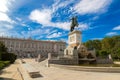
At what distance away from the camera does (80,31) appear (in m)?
30.0

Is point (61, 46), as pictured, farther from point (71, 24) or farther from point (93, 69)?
point (93, 69)

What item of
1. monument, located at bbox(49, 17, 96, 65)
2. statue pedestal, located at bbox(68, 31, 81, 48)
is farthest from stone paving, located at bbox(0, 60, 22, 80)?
statue pedestal, located at bbox(68, 31, 81, 48)

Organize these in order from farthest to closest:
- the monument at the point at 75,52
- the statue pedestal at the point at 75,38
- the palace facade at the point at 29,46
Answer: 1. the palace facade at the point at 29,46
2. the statue pedestal at the point at 75,38
3. the monument at the point at 75,52

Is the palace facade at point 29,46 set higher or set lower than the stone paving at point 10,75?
higher

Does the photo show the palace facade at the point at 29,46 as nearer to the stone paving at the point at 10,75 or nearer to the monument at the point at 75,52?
the monument at the point at 75,52

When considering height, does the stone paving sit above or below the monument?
below

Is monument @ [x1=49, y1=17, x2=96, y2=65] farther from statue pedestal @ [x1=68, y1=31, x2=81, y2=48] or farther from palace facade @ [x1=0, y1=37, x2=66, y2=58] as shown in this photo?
palace facade @ [x1=0, y1=37, x2=66, y2=58]

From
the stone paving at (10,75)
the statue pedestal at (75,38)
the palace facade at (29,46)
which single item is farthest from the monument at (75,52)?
A: the palace facade at (29,46)

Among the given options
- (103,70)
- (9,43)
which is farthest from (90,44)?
(103,70)

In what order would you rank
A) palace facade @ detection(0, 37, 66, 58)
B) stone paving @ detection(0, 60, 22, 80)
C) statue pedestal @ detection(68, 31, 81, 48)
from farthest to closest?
palace facade @ detection(0, 37, 66, 58), statue pedestal @ detection(68, 31, 81, 48), stone paving @ detection(0, 60, 22, 80)

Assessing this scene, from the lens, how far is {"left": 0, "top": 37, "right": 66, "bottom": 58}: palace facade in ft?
316

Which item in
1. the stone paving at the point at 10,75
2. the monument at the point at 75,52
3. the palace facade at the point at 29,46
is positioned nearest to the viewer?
the stone paving at the point at 10,75

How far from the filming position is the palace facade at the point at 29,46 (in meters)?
96.3

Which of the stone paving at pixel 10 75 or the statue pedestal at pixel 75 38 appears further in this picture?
the statue pedestal at pixel 75 38
